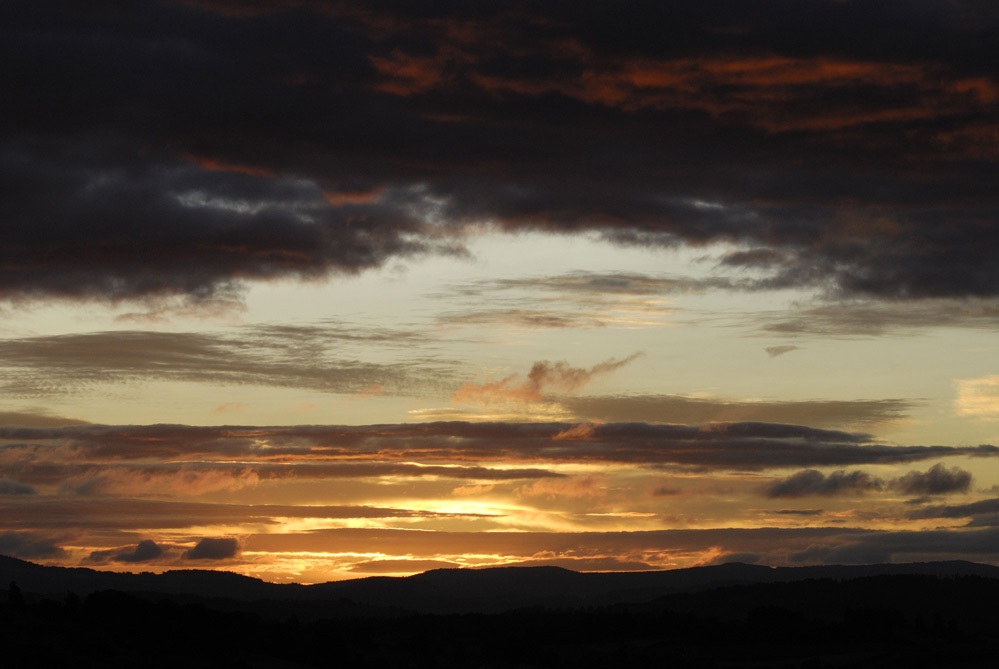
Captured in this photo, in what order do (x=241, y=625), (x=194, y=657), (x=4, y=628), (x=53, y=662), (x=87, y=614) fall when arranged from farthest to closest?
1. (x=241, y=625)
2. (x=87, y=614)
3. (x=194, y=657)
4. (x=4, y=628)
5. (x=53, y=662)

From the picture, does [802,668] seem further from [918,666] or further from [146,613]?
[146,613]

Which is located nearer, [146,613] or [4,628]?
[4,628]

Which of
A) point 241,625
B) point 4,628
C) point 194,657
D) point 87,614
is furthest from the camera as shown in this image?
point 241,625

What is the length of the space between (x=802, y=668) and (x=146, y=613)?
102 m

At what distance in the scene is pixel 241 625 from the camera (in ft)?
575

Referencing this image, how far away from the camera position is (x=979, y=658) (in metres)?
192

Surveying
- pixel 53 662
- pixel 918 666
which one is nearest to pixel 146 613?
pixel 53 662

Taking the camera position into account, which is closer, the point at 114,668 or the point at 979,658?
the point at 114,668

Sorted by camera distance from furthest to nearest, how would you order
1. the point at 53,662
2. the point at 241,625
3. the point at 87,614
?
the point at 241,625 < the point at 87,614 < the point at 53,662

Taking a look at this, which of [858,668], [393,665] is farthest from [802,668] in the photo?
[393,665]

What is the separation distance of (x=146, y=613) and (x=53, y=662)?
4524 centimetres

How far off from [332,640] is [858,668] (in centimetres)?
8448

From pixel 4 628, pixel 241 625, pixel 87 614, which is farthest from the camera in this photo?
pixel 241 625

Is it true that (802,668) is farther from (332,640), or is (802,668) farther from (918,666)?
(332,640)
